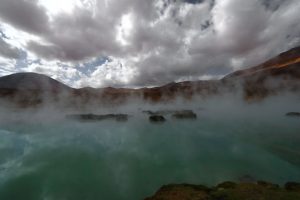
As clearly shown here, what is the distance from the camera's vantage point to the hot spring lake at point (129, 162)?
15371mm

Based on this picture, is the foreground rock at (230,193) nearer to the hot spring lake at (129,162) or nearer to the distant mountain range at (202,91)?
the hot spring lake at (129,162)

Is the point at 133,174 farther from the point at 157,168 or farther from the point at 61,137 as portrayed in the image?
the point at 61,137

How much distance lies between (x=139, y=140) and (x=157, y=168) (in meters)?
11.3

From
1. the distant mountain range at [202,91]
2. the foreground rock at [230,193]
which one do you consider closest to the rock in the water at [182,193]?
the foreground rock at [230,193]

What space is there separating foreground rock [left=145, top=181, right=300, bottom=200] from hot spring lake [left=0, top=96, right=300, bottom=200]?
268 centimetres

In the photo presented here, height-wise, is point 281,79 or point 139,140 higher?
point 281,79

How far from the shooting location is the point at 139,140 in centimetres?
2961

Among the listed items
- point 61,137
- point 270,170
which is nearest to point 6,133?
point 61,137

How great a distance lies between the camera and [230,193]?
34.7ft

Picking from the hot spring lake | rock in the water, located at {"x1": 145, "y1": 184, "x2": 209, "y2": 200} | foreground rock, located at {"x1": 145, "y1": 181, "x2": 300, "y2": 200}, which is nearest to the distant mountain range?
the hot spring lake

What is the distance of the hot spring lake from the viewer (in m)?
15.4

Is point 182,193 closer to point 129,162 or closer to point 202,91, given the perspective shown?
point 129,162

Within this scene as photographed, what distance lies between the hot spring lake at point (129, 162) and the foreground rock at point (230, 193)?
2684mm

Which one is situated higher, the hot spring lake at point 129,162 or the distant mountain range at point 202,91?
the distant mountain range at point 202,91
